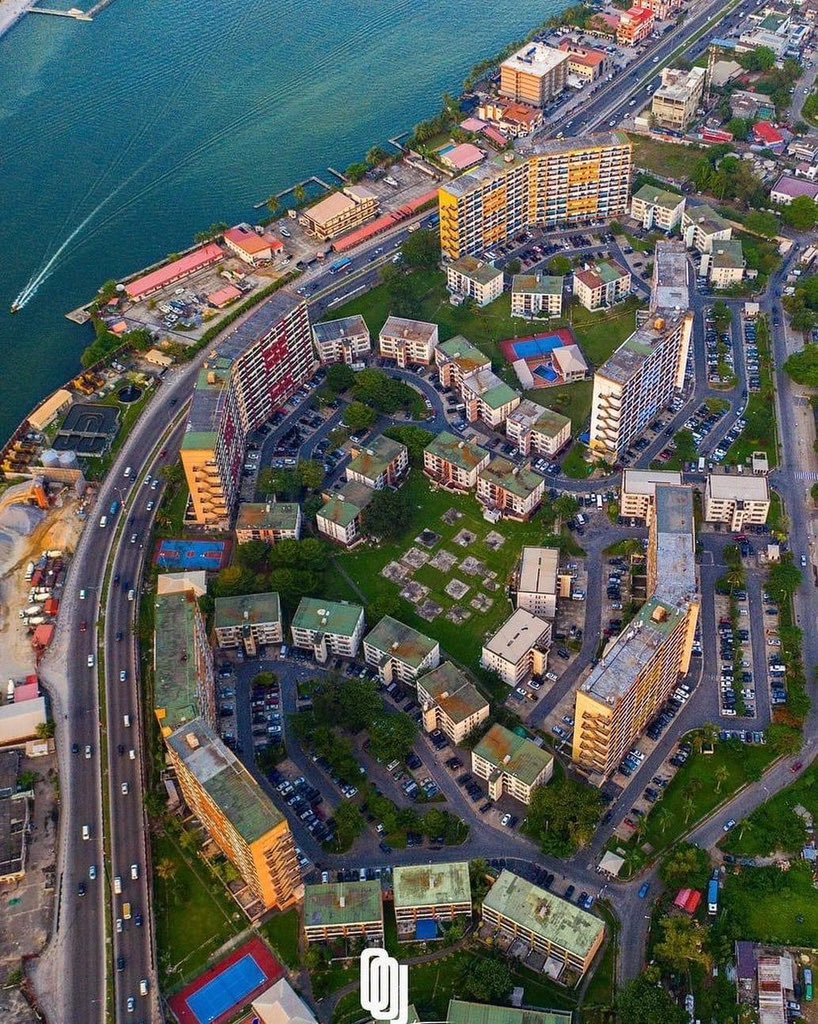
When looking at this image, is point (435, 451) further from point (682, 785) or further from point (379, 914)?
point (379, 914)

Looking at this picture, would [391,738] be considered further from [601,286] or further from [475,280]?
[601,286]

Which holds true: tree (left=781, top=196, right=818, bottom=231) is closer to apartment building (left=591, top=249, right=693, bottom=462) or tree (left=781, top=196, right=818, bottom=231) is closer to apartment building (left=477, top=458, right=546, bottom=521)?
apartment building (left=591, top=249, right=693, bottom=462)

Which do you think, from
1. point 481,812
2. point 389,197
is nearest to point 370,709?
point 481,812

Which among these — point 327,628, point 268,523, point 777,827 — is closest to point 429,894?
point 327,628

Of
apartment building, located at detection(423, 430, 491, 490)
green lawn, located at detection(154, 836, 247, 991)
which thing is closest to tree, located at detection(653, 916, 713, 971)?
green lawn, located at detection(154, 836, 247, 991)

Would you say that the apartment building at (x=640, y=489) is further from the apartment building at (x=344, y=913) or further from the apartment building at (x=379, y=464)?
the apartment building at (x=344, y=913)

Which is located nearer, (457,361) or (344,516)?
(344,516)
